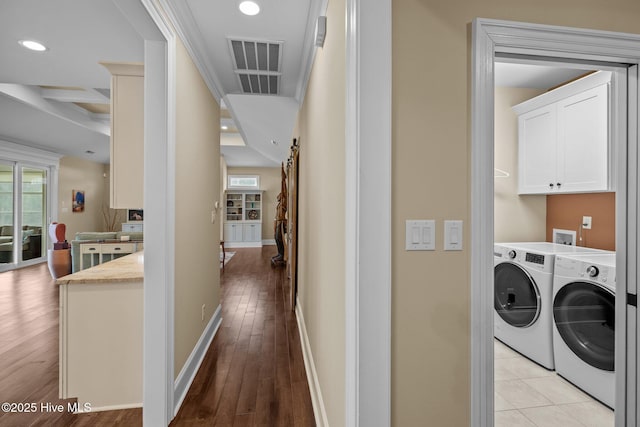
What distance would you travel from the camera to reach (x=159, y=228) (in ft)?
5.95

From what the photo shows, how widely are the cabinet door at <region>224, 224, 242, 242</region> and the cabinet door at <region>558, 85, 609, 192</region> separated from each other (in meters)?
8.65

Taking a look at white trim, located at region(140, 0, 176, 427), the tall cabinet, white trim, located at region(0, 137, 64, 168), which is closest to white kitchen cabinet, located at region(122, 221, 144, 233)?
white trim, located at region(0, 137, 64, 168)

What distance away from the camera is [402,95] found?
1104 millimetres

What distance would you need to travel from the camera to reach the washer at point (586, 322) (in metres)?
2.00

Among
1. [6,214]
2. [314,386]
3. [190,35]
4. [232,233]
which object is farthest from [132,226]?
[314,386]

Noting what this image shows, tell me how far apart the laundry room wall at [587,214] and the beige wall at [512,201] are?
0.35 ft

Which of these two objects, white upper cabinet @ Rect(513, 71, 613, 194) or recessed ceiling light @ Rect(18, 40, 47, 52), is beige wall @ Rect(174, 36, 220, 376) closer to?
recessed ceiling light @ Rect(18, 40, 47, 52)

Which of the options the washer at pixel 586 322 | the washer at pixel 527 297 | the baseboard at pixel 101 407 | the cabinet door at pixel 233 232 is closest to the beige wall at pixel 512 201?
the washer at pixel 527 297

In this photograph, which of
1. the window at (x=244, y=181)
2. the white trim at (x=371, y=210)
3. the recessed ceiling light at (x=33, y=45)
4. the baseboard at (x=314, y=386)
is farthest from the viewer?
the window at (x=244, y=181)

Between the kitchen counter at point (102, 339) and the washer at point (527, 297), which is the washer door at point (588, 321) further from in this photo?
the kitchen counter at point (102, 339)

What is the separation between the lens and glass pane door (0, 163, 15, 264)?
6117 mm

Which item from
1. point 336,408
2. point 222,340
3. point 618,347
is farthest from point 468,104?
point 222,340

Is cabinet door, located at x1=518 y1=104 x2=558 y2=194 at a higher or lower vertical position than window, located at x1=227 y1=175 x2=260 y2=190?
lower

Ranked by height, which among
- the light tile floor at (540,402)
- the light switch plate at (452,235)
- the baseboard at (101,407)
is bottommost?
the light tile floor at (540,402)
